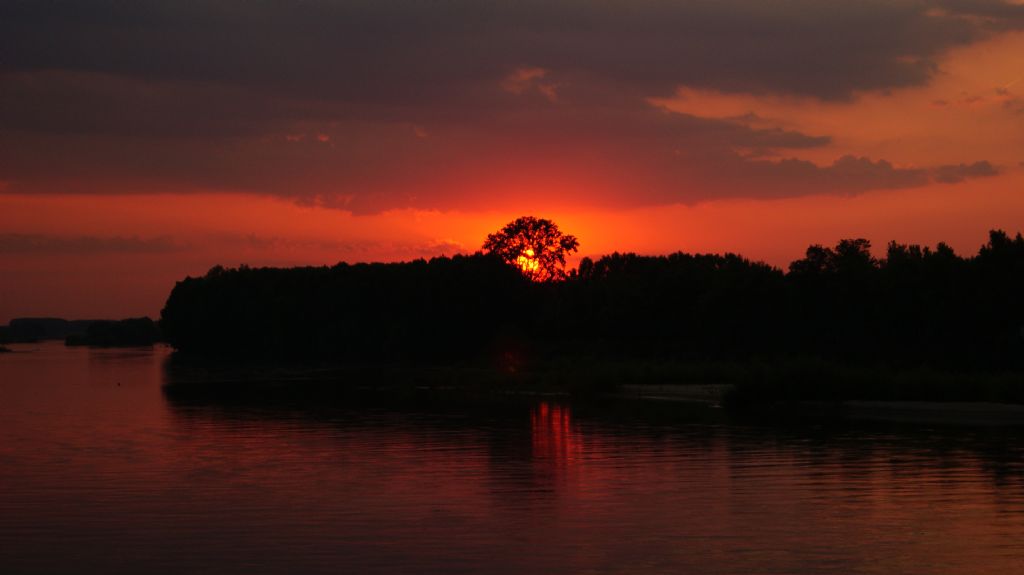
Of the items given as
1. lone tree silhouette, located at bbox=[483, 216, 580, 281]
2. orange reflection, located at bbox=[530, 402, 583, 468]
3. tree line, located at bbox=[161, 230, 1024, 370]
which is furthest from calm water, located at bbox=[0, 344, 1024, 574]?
lone tree silhouette, located at bbox=[483, 216, 580, 281]

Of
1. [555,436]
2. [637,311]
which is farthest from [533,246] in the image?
[555,436]

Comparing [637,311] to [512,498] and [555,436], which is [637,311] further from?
[512,498]

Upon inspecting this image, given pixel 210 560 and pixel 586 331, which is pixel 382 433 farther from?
pixel 586 331

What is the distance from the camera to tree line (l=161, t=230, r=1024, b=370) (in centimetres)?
6631

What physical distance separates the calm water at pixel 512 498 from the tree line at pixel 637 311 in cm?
3058

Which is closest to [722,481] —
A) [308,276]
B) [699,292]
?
[699,292]

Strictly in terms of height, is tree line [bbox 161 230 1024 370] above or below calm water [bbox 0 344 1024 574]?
above

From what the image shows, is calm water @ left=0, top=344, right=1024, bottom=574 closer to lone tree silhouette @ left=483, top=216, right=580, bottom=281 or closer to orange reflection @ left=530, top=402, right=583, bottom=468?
orange reflection @ left=530, top=402, right=583, bottom=468

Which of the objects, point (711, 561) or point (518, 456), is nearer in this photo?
point (711, 561)

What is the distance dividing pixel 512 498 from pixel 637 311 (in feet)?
226

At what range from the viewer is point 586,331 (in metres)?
101

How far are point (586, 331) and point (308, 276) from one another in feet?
200

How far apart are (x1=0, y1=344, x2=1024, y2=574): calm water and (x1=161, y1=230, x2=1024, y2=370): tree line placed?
3058 cm

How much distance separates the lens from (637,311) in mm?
91812
